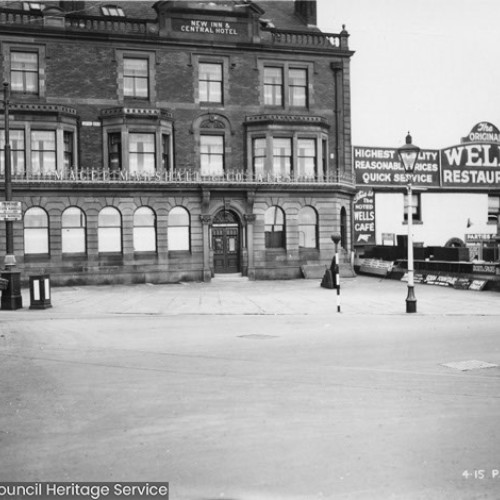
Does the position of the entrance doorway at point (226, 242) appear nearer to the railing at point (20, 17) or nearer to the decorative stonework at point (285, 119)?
the decorative stonework at point (285, 119)

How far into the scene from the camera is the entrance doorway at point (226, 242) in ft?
111

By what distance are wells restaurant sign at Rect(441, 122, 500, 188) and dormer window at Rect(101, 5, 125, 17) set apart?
24.0m

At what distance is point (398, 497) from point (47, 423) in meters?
4.00

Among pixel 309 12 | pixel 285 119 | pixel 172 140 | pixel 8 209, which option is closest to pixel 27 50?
pixel 172 140

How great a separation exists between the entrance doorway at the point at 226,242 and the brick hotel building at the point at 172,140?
8 centimetres

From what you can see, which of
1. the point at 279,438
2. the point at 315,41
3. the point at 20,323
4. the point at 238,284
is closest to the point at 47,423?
the point at 279,438

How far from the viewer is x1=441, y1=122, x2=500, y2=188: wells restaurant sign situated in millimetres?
44562

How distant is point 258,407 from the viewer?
7.58m

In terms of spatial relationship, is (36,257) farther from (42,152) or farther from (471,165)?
(471,165)

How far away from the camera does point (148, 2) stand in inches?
1449

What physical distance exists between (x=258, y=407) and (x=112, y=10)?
1289 inches

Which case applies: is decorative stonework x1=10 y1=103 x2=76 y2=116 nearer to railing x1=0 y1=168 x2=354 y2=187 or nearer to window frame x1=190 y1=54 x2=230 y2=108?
railing x1=0 y1=168 x2=354 y2=187

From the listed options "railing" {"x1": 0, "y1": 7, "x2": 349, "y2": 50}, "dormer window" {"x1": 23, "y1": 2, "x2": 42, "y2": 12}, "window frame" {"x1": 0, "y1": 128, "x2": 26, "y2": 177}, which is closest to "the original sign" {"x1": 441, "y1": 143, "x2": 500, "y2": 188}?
"railing" {"x1": 0, "y1": 7, "x2": 349, "y2": 50}

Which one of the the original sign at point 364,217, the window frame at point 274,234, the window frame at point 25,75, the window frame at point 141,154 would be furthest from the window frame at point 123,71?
the the original sign at point 364,217
